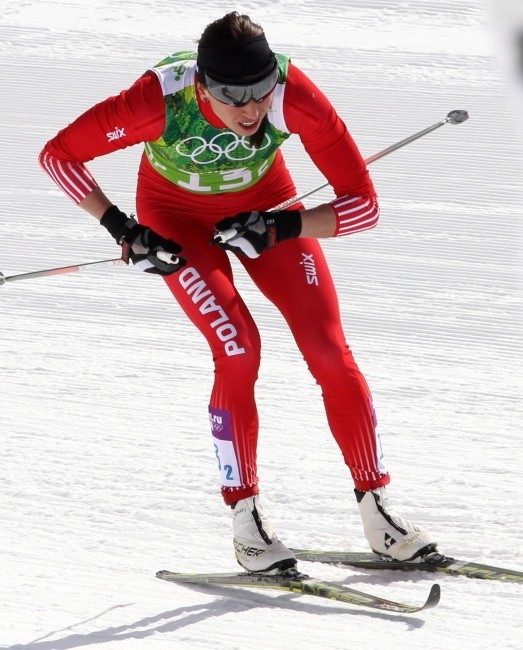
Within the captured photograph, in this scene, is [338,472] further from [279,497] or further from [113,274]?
[113,274]

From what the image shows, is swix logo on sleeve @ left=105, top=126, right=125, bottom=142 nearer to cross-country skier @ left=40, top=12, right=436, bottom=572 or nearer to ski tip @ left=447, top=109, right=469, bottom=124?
cross-country skier @ left=40, top=12, right=436, bottom=572

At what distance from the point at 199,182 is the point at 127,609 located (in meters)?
1.26

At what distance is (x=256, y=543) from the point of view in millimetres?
3148

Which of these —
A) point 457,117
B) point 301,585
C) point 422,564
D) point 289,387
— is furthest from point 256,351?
point 289,387

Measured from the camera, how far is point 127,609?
9.60 feet

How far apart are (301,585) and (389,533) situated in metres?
0.33

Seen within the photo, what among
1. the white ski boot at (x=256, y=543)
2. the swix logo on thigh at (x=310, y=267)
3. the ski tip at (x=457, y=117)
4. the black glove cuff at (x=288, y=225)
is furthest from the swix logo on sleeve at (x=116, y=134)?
the ski tip at (x=457, y=117)

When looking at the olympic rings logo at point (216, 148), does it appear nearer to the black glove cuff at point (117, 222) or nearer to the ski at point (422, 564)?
the black glove cuff at point (117, 222)

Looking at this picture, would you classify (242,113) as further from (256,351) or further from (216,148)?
(256,351)

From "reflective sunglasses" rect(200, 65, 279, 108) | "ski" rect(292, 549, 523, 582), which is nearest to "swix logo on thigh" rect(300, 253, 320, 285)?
"reflective sunglasses" rect(200, 65, 279, 108)

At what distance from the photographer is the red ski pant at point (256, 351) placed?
3105mm

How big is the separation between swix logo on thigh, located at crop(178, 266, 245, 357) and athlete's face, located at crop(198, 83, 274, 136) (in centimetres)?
43

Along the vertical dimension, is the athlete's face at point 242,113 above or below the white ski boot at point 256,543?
above

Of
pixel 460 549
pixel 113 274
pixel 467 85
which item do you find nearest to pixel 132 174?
pixel 113 274
